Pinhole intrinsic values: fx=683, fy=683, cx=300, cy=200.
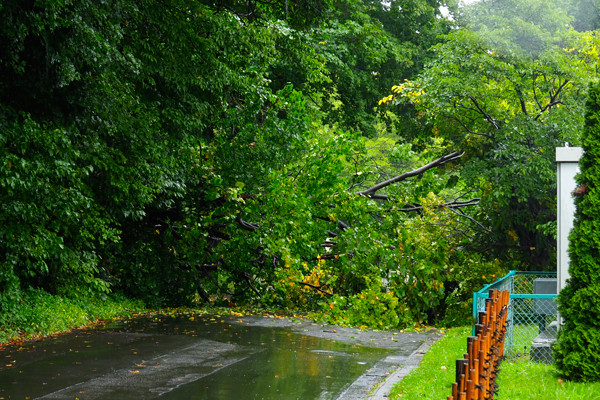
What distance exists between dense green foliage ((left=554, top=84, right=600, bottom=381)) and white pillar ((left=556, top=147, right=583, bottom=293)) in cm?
102

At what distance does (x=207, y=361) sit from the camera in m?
8.57

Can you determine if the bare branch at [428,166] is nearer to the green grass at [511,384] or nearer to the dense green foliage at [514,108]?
the dense green foliage at [514,108]

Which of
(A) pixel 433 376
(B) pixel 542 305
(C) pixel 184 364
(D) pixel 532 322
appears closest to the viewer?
(A) pixel 433 376

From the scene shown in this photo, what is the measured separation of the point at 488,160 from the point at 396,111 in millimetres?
12192

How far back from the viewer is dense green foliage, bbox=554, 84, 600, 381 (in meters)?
6.68

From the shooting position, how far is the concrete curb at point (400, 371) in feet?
22.6

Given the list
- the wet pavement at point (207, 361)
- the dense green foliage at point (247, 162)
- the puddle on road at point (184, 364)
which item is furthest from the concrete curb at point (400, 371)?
the dense green foliage at point (247, 162)

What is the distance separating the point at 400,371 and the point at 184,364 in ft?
8.59

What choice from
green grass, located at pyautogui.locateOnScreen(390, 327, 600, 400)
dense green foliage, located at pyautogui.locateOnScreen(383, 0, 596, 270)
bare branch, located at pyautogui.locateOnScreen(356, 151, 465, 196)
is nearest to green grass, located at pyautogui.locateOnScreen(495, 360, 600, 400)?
green grass, located at pyautogui.locateOnScreen(390, 327, 600, 400)

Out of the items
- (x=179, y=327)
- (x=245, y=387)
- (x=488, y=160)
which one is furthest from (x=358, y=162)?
(x=245, y=387)

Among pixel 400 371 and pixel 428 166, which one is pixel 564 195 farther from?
pixel 428 166

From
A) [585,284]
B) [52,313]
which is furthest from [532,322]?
[52,313]

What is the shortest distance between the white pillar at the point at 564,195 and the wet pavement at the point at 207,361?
232cm

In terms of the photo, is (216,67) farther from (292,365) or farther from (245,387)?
(245,387)
